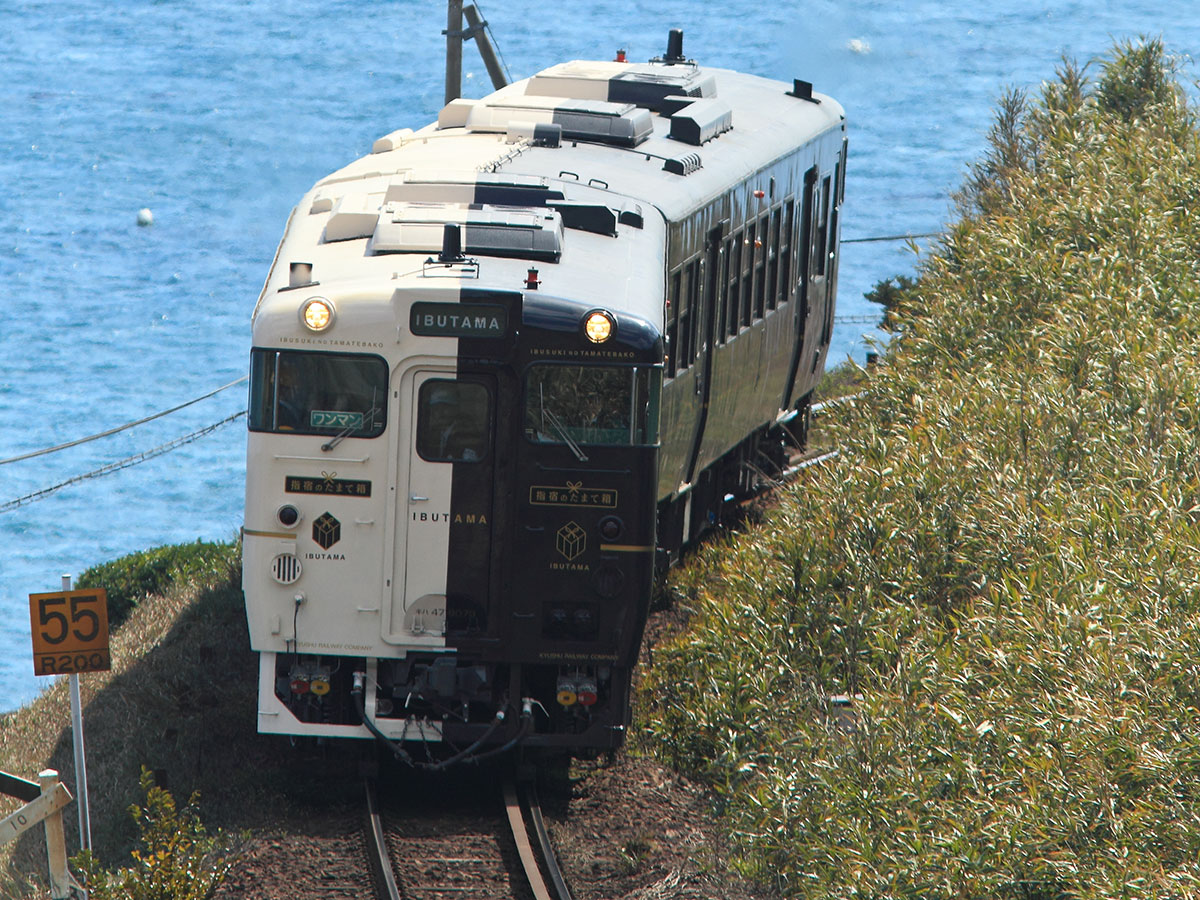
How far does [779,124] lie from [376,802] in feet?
27.2

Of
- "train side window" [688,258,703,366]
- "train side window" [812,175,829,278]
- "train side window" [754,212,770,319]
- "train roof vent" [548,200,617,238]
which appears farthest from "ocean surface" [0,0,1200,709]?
"train roof vent" [548,200,617,238]

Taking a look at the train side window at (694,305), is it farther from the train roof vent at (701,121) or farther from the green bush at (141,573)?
the green bush at (141,573)

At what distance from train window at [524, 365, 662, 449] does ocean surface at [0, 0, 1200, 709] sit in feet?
92.7

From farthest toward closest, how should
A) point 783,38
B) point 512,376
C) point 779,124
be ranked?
1. point 783,38
2. point 779,124
3. point 512,376

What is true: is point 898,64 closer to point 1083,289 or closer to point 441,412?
point 1083,289

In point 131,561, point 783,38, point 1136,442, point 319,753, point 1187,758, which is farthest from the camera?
point 783,38

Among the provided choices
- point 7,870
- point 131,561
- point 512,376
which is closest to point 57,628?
point 7,870

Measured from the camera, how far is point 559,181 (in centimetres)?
1302

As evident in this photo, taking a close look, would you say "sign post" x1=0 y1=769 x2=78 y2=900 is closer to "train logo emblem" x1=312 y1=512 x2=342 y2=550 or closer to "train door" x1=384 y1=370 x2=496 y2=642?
"train logo emblem" x1=312 y1=512 x2=342 y2=550

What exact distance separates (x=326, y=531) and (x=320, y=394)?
822 mm

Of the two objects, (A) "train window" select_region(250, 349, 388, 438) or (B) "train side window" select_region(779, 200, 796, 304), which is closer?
(A) "train window" select_region(250, 349, 388, 438)

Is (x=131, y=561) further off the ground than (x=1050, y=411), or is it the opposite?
(x=1050, y=411)

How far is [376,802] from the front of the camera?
11.4 m

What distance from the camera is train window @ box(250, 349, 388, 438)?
10859 mm
